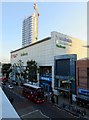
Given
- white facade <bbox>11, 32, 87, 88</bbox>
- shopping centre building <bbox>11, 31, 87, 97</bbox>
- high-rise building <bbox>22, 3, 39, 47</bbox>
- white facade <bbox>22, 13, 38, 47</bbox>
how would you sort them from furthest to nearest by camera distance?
high-rise building <bbox>22, 3, 39, 47</bbox> < white facade <bbox>22, 13, 38, 47</bbox> < white facade <bbox>11, 32, 87, 88</bbox> < shopping centre building <bbox>11, 31, 87, 97</bbox>

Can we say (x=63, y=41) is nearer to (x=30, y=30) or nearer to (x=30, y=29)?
(x=30, y=30)

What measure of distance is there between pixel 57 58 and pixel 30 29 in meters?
134

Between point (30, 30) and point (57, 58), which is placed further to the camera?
point (30, 30)

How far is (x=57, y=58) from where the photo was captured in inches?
1837

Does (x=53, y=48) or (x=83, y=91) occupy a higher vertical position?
(x=53, y=48)

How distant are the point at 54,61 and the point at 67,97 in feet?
34.3

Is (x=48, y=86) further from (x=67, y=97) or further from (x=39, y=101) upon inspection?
(x=39, y=101)

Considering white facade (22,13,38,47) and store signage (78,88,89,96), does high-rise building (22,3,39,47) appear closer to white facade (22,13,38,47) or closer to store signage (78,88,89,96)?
white facade (22,13,38,47)

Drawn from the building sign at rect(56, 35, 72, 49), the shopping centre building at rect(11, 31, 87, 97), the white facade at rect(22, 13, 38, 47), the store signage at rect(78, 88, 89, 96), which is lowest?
the store signage at rect(78, 88, 89, 96)

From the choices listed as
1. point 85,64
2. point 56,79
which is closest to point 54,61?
point 56,79

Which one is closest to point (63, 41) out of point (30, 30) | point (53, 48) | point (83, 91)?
point (53, 48)

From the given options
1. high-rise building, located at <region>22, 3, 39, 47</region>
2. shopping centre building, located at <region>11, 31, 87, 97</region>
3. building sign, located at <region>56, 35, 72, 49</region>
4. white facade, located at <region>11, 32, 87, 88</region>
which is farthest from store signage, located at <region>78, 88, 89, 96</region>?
high-rise building, located at <region>22, 3, 39, 47</region>

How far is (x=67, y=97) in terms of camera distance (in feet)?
136

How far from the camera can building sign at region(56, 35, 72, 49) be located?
49.2 m
